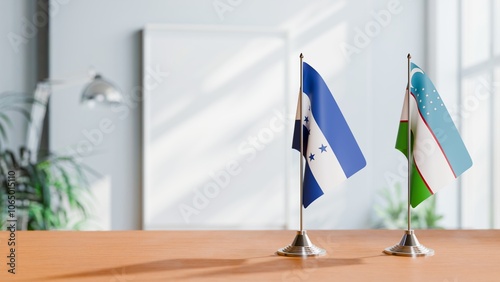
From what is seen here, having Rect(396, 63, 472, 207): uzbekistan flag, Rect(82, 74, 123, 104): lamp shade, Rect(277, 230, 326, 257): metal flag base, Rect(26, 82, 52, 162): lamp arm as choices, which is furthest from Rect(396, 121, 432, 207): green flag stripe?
Rect(26, 82, 52, 162): lamp arm

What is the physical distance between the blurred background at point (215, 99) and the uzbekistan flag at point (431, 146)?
3.38 meters

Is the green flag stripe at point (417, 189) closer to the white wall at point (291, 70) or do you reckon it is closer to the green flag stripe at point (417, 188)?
the green flag stripe at point (417, 188)

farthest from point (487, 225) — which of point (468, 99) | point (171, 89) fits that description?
point (171, 89)

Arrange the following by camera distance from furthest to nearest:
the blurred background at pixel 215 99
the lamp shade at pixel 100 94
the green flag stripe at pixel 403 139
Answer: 1. the blurred background at pixel 215 99
2. the lamp shade at pixel 100 94
3. the green flag stripe at pixel 403 139

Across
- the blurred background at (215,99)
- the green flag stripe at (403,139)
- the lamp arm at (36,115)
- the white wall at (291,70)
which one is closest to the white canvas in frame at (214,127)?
the blurred background at (215,99)

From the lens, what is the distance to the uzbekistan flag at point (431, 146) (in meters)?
1.42

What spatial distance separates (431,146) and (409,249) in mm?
239

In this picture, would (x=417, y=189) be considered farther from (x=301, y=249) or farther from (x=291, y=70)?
(x=291, y=70)

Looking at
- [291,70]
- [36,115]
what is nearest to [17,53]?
[36,115]

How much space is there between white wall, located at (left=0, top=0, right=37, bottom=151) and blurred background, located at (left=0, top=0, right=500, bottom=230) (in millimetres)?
10

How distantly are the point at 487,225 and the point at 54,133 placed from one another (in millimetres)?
3308

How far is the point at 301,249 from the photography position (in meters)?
1.35

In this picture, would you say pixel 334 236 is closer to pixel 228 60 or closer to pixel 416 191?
pixel 416 191

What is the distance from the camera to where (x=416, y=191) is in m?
1.43
